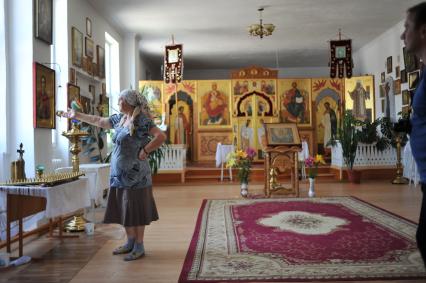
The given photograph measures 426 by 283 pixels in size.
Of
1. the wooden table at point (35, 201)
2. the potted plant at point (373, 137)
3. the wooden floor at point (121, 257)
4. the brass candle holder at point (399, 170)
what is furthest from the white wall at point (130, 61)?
the wooden table at point (35, 201)

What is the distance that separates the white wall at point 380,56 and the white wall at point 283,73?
264 centimetres

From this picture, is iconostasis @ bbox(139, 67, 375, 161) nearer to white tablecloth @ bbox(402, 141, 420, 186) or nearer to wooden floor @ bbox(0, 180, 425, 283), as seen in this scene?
white tablecloth @ bbox(402, 141, 420, 186)

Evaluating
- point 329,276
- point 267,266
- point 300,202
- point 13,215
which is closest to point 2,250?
point 13,215

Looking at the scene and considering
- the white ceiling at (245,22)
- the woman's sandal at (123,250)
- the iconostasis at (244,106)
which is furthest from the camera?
the iconostasis at (244,106)

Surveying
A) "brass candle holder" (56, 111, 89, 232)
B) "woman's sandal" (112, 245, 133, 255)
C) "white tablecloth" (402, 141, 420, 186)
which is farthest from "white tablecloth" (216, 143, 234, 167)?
"woman's sandal" (112, 245, 133, 255)

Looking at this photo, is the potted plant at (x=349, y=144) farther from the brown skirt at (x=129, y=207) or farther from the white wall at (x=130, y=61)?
the brown skirt at (x=129, y=207)

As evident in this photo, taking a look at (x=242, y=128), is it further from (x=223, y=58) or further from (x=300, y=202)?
(x=300, y=202)

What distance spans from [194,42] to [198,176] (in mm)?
3984

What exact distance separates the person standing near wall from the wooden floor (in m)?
2.24

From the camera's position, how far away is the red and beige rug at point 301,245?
12.2ft

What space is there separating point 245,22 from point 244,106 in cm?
385

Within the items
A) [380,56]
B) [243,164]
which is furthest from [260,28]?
[380,56]

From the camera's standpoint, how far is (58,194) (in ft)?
14.8

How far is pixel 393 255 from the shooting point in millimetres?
4223
